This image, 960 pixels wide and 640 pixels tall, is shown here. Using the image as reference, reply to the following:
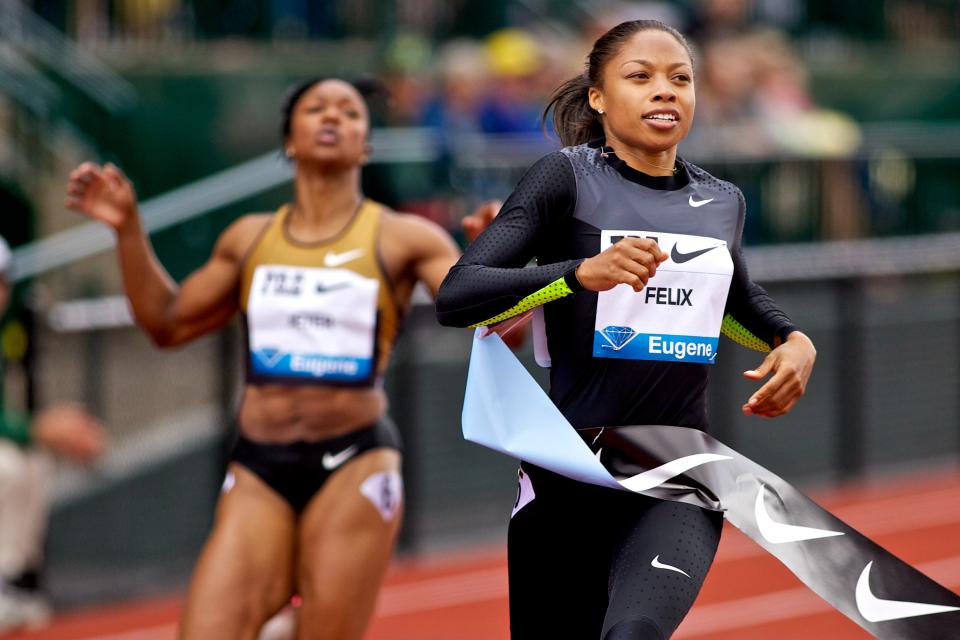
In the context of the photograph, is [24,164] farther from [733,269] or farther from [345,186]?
[733,269]

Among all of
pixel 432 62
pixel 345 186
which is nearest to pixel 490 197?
pixel 432 62

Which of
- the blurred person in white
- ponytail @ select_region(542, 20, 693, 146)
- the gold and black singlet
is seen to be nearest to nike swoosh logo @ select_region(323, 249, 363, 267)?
the gold and black singlet

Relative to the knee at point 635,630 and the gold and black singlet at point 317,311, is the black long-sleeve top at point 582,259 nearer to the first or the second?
the knee at point 635,630

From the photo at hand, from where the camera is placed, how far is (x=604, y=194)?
4391 millimetres

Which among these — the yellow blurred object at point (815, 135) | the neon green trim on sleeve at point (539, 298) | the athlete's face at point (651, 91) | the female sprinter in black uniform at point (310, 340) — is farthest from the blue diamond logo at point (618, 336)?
the yellow blurred object at point (815, 135)

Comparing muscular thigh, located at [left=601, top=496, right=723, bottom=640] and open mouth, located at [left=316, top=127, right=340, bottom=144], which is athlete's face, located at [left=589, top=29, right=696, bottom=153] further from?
open mouth, located at [left=316, top=127, right=340, bottom=144]

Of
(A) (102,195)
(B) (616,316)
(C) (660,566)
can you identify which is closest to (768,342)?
(B) (616,316)

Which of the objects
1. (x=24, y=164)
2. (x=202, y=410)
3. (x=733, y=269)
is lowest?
(x=202, y=410)

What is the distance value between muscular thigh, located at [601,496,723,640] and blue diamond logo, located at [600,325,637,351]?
0.40 meters

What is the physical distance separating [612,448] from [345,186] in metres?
1.97

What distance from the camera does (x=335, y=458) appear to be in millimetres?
5711

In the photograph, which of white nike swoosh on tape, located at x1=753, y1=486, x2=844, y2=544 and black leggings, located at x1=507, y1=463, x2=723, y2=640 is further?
white nike swoosh on tape, located at x1=753, y1=486, x2=844, y2=544

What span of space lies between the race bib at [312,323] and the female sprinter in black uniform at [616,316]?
142cm

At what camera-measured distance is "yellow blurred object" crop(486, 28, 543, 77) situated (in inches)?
523
